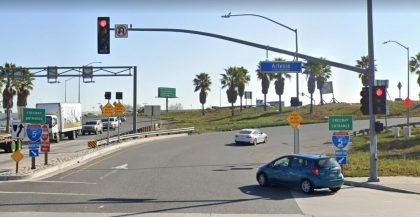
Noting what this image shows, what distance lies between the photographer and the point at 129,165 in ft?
90.3

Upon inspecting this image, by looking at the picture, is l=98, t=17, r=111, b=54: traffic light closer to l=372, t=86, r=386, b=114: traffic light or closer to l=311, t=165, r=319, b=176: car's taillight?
l=311, t=165, r=319, b=176: car's taillight

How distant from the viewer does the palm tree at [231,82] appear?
3979 inches

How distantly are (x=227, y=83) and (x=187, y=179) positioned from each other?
268ft

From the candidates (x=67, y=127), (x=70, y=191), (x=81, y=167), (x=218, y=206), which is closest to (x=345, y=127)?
(x=218, y=206)

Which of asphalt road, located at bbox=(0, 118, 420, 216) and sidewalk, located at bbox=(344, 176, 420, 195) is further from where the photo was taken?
sidewalk, located at bbox=(344, 176, 420, 195)

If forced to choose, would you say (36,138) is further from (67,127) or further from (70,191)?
(67,127)

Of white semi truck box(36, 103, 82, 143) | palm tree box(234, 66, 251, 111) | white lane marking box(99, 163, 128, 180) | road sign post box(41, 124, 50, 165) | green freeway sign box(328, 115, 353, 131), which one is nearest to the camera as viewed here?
green freeway sign box(328, 115, 353, 131)

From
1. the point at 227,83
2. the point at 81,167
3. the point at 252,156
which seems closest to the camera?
the point at 81,167

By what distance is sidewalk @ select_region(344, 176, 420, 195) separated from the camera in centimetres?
1804

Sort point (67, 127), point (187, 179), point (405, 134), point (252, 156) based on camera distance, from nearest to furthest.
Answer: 1. point (187, 179)
2. point (252, 156)
3. point (405, 134)
4. point (67, 127)

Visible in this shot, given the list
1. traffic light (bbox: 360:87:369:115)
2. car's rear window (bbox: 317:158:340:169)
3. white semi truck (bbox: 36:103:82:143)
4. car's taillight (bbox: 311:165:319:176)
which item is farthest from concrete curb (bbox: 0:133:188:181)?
traffic light (bbox: 360:87:369:115)

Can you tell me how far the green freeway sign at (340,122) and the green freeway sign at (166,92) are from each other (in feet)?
315

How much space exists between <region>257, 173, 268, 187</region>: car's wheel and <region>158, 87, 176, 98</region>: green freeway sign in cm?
9804

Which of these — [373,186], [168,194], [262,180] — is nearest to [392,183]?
[373,186]
